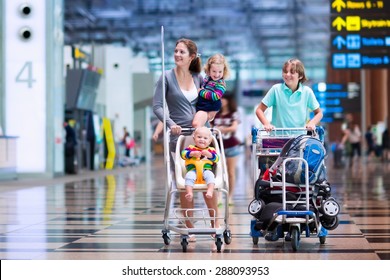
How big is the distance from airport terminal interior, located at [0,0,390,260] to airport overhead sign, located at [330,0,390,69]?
0.10ft

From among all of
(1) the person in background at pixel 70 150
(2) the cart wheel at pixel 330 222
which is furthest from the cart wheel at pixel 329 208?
(1) the person in background at pixel 70 150

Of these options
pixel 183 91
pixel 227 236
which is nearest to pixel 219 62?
pixel 183 91

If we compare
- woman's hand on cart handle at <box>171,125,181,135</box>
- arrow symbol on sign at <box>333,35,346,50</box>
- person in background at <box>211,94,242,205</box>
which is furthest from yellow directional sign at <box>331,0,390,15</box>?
woman's hand on cart handle at <box>171,125,181,135</box>

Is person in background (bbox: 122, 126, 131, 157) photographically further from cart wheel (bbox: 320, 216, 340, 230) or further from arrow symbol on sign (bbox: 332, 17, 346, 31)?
cart wheel (bbox: 320, 216, 340, 230)

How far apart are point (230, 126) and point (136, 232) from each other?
11.4 ft

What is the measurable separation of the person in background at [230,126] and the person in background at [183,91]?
4.28 metres

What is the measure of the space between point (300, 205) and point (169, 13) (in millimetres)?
40709

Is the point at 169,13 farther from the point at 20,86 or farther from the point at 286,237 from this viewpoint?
the point at 286,237

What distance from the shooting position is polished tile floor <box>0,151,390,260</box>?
6.74m

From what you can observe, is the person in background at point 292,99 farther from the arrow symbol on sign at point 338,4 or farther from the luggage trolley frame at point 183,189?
the arrow symbol on sign at point 338,4

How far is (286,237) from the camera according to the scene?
7.51 metres

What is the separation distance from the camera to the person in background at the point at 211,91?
291 inches

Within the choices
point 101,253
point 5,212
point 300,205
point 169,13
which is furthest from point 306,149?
point 169,13
